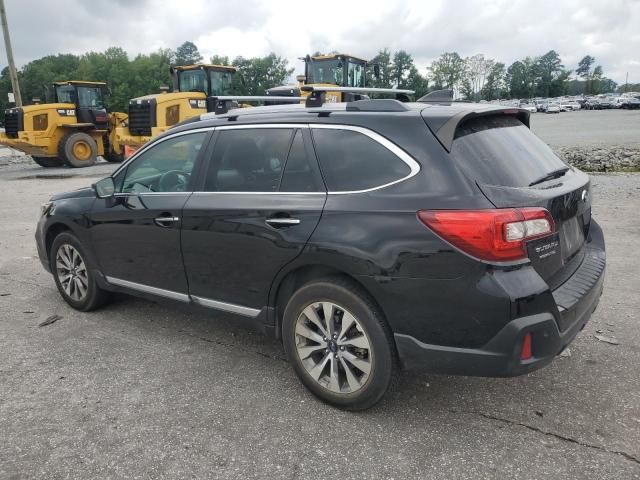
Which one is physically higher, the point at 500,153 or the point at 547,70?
the point at 547,70

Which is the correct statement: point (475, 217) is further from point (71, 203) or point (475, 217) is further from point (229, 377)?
point (71, 203)

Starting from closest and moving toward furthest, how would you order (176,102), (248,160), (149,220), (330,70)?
(248,160) → (149,220) → (176,102) → (330,70)

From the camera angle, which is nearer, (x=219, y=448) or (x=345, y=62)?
(x=219, y=448)

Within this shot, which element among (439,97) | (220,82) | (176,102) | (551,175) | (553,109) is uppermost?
(553,109)

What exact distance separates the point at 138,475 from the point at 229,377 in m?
1.00

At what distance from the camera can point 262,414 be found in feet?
10.0

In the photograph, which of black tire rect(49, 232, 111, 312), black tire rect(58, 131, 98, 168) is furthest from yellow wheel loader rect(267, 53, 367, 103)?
black tire rect(49, 232, 111, 312)

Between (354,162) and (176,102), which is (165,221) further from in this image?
(176,102)

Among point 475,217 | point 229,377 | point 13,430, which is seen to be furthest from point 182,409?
point 475,217

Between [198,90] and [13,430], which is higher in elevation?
[198,90]

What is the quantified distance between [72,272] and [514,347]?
3783 mm

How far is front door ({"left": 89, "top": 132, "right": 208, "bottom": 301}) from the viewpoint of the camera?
12.3ft

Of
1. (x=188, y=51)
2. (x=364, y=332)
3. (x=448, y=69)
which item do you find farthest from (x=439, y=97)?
(x=188, y=51)

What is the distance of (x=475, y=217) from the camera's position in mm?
2521
